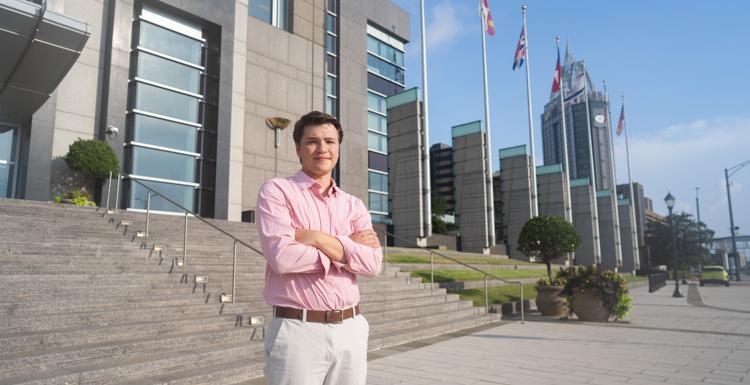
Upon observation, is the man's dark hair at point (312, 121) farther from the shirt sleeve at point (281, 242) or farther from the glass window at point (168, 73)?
the glass window at point (168, 73)

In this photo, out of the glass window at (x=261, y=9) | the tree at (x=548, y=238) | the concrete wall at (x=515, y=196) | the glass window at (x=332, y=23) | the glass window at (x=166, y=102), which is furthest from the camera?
the concrete wall at (x=515, y=196)

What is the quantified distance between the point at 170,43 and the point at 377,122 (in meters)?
18.6

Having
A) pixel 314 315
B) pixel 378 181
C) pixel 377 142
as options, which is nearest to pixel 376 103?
pixel 377 142

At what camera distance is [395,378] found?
5840 millimetres

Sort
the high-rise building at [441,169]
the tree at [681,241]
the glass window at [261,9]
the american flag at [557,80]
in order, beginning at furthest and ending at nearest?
the high-rise building at [441,169], the tree at [681,241], the american flag at [557,80], the glass window at [261,9]

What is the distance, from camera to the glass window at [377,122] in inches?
1393

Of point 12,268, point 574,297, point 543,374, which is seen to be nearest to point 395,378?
point 543,374

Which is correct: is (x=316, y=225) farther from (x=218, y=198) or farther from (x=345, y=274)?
(x=218, y=198)

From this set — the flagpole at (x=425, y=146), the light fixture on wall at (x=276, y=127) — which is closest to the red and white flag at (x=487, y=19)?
the flagpole at (x=425, y=146)

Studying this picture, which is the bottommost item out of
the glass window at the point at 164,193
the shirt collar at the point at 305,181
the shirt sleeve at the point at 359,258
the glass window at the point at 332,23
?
the shirt sleeve at the point at 359,258

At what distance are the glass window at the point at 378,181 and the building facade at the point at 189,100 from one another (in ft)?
16.7

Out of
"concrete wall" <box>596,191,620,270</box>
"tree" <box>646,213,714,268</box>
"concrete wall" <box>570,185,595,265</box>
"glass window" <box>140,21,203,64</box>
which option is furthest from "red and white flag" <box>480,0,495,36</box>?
"tree" <box>646,213,714,268</box>

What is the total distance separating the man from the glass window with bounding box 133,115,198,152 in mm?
18033

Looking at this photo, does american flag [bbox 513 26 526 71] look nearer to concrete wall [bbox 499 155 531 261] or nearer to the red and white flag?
the red and white flag
